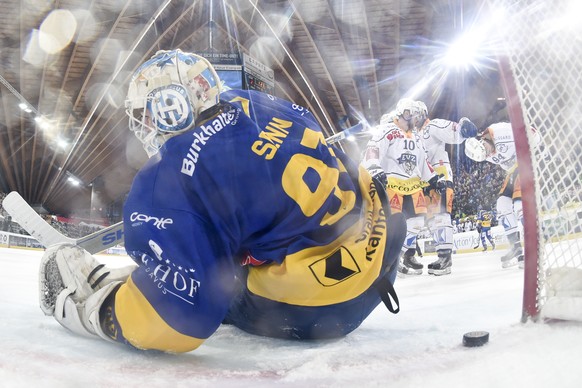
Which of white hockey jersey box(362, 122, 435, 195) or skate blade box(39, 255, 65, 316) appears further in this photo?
white hockey jersey box(362, 122, 435, 195)

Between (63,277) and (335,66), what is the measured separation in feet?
40.2

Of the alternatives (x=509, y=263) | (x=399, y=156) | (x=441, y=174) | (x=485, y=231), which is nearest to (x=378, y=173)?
(x=399, y=156)

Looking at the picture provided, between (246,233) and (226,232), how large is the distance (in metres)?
0.06

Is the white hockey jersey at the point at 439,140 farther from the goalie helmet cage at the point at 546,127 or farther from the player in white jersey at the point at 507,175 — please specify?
the goalie helmet cage at the point at 546,127

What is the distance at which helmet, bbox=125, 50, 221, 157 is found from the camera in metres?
1.12

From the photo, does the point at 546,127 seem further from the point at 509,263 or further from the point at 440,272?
the point at 509,263

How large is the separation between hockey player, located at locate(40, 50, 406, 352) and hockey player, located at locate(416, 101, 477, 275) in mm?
2793

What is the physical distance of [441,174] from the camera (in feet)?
14.7

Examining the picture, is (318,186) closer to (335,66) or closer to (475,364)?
(475,364)

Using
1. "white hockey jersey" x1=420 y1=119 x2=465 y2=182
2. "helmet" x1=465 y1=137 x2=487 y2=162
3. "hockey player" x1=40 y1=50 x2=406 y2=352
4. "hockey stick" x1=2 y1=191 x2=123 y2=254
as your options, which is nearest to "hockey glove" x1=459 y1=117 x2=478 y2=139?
"white hockey jersey" x1=420 y1=119 x2=465 y2=182

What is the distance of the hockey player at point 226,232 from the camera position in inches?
40.3

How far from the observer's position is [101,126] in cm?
1697

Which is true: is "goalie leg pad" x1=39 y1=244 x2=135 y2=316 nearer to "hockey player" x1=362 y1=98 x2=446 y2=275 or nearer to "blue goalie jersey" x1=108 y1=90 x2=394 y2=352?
"blue goalie jersey" x1=108 y1=90 x2=394 y2=352

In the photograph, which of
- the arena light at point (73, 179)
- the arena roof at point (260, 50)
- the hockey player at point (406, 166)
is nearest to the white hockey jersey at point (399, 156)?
the hockey player at point (406, 166)
